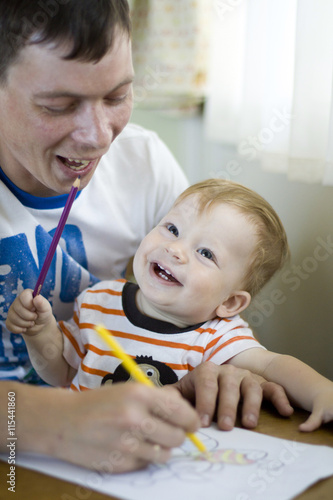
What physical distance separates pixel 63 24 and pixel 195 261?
440 millimetres

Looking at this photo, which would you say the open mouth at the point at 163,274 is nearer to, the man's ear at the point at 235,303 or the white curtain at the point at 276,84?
the man's ear at the point at 235,303

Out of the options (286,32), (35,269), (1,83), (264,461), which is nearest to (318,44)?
(286,32)

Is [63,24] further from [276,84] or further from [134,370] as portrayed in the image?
[276,84]

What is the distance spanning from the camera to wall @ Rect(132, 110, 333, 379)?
122 centimetres

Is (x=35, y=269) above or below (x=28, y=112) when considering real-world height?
below

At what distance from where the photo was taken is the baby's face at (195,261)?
98cm

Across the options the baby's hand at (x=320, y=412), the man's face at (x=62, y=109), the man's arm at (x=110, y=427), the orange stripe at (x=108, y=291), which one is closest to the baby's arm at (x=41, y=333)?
the orange stripe at (x=108, y=291)

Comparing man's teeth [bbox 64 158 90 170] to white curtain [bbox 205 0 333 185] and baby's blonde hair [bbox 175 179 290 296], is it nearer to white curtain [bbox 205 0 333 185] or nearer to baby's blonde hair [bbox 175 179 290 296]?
baby's blonde hair [bbox 175 179 290 296]

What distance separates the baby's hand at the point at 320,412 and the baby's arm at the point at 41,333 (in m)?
0.47

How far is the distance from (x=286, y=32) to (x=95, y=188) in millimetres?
575

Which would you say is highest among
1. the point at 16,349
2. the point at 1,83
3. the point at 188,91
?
the point at 1,83

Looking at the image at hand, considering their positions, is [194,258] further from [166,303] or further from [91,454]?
[91,454]

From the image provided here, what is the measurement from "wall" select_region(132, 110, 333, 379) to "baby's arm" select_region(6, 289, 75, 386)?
1.78 feet

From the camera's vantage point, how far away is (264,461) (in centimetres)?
68
